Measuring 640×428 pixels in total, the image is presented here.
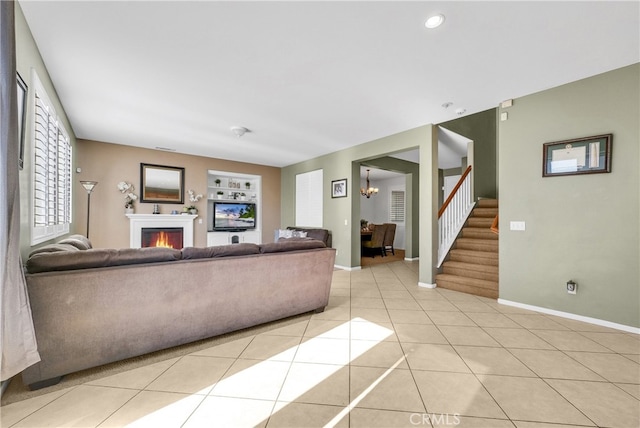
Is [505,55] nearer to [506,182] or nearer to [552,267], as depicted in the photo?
[506,182]

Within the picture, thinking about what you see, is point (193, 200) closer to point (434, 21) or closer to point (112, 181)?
point (112, 181)

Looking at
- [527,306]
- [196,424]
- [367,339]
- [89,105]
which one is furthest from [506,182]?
[89,105]

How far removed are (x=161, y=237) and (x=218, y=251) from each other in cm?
428

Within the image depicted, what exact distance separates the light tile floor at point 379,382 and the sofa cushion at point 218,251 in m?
0.81

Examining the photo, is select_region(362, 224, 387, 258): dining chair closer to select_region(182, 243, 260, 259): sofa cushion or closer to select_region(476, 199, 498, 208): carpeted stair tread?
select_region(476, 199, 498, 208): carpeted stair tread

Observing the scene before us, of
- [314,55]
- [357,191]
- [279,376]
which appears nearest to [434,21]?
[314,55]

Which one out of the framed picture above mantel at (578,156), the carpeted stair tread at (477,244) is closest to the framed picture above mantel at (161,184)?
the carpeted stair tread at (477,244)

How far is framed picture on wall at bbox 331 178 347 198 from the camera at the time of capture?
5719 millimetres

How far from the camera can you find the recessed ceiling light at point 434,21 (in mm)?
1960

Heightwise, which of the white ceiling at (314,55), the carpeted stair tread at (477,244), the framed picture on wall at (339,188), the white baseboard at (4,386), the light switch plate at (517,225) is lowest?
the white baseboard at (4,386)

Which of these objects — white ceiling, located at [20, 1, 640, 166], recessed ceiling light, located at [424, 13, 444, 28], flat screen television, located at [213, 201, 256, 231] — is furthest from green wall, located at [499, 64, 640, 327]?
flat screen television, located at [213, 201, 256, 231]

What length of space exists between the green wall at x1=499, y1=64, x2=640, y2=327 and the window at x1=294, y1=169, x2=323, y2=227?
12.6ft

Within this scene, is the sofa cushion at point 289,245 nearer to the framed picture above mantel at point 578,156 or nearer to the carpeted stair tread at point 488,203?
the framed picture above mantel at point 578,156

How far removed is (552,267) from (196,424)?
3870 mm
